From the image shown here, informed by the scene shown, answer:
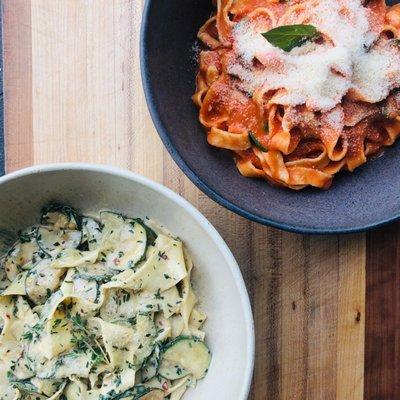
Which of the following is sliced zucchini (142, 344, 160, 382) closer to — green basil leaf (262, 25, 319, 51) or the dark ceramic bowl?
the dark ceramic bowl

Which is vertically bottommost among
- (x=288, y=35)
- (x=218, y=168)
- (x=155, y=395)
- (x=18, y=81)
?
(x=155, y=395)

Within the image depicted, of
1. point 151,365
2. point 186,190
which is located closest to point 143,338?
point 151,365

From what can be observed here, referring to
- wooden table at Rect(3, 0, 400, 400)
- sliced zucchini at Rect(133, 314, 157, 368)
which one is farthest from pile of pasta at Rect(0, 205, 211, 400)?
wooden table at Rect(3, 0, 400, 400)

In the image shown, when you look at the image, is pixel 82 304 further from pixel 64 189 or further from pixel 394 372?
pixel 394 372

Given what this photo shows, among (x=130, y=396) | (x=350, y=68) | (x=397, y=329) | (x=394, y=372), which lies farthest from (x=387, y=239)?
(x=130, y=396)

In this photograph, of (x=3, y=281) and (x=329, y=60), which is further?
(x=3, y=281)

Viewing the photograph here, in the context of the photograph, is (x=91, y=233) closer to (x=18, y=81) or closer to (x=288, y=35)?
(x=18, y=81)
